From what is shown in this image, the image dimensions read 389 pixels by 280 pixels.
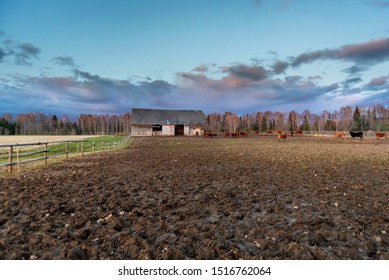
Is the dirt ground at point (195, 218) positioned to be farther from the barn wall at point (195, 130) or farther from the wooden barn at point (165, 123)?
the barn wall at point (195, 130)

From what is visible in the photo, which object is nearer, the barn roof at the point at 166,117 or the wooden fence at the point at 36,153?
the wooden fence at the point at 36,153

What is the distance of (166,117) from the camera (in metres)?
63.8

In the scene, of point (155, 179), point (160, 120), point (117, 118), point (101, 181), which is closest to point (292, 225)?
point (155, 179)

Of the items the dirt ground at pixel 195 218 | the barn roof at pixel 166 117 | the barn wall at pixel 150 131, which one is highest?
the barn roof at pixel 166 117

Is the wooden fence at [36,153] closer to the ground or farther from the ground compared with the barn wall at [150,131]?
closer to the ground

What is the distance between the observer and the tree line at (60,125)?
125m

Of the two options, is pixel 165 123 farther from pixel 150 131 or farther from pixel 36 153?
pixel 36 153

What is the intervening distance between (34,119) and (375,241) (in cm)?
17796

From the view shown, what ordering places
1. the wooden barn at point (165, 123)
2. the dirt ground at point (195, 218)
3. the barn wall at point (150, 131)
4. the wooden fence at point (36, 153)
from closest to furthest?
the dirt ground at point (195, 218), the wooden fence at point (36, 153), the barn wall at point (150, 131), the wooden barn at point (165, 123)

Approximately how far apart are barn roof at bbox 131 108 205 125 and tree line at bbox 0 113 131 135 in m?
64.0

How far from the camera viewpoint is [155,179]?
953 cm

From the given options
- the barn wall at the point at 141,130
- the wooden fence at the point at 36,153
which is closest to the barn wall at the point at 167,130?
the barn wall at the point at 141,130

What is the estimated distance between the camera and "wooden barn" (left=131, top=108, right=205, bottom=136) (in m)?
60.5

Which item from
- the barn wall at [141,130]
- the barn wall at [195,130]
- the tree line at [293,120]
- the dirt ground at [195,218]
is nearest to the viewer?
the dirt ground at [195,218]
